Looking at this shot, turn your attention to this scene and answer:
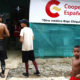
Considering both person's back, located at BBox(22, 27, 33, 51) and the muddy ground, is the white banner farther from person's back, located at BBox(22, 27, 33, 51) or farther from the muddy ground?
person's back, located at BBox(22, 27, 33, 51)

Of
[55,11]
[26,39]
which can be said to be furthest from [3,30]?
[55,11]

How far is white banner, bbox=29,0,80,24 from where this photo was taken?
7.80 metres

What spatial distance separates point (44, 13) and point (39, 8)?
0.27 m

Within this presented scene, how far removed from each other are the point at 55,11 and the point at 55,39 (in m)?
1.11

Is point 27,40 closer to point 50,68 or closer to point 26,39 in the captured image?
point 26,39

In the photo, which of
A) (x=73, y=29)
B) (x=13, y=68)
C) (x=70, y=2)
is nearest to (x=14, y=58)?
(x=13, y=68)

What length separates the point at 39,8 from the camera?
781cm

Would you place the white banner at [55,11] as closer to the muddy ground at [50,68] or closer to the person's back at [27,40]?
the muddy ground at [50,68]

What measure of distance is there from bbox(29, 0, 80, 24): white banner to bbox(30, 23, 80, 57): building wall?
0.66ft

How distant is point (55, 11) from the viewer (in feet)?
26.0

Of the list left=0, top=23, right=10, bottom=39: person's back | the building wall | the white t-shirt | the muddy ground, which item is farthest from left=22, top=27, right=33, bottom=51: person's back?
the building wall

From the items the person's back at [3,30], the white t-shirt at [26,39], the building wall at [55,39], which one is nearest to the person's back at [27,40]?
the white t-shirt at [26,39]

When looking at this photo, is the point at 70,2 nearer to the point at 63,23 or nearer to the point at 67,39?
the point at 63,23

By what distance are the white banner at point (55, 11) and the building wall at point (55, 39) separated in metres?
0.20
